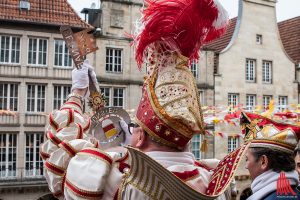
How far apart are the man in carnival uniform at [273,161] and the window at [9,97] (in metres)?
18.6

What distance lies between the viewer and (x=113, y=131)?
466cm

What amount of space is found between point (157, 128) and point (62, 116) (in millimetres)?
995

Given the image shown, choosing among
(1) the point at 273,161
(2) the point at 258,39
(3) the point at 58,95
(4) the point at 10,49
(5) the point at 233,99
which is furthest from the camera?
(2) the point at 258,39

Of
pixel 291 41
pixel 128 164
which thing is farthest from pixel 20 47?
pixel 128 164

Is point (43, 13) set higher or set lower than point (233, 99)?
higher

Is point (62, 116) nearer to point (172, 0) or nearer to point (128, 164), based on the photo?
point (128, 164)

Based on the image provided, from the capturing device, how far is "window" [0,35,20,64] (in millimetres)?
21656

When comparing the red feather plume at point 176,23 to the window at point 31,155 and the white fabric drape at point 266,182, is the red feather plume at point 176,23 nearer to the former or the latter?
the white fabric drape at point 266,182

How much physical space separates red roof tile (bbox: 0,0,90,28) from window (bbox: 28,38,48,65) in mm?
1001

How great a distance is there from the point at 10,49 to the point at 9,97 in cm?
229

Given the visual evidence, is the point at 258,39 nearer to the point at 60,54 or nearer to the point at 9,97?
the point at 60,54

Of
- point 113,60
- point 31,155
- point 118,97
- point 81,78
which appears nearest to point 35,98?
point 31,155

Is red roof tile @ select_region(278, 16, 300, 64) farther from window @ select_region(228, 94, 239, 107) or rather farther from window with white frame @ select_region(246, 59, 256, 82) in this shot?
window @ select_region(228, 94, 239, 107)

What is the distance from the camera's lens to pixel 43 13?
22422mm
